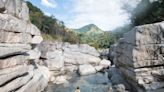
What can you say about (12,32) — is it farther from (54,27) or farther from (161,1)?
(54,27)

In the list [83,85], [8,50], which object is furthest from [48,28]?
[8,50]

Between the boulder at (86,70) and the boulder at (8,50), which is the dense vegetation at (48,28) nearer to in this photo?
the boulder at (86,70)

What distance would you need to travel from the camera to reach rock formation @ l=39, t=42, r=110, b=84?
34.0 metres

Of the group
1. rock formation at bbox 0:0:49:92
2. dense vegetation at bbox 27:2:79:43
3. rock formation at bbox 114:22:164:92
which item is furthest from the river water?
dense vegetation at bbox 27:2:79:43

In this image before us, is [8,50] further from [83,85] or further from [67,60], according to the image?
[67,60]

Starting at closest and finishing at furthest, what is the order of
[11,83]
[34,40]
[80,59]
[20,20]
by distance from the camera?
[11,83], [20,20], [34,40], [80,59]

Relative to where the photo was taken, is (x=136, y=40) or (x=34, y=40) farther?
(x=34, y=40)

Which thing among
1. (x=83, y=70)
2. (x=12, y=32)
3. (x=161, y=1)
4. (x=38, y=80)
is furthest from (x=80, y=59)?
(x=12, y=32)

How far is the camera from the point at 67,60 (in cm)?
4231

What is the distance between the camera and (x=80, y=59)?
144ft

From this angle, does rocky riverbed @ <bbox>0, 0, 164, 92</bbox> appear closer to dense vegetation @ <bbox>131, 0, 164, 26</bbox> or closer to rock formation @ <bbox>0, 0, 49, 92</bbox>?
rock formation @ <bbox>0, 0, 49, 92</bbox>

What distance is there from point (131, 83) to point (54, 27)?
156 feet

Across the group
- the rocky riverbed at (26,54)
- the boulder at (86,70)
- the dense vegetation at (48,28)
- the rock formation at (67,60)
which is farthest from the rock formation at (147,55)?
the dense vegetation at (48,28)

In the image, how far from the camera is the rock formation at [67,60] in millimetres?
34031
